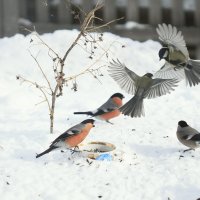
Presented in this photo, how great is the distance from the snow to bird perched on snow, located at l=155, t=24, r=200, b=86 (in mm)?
650

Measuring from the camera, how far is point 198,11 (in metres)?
9.62

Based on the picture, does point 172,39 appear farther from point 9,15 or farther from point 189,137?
point 9,15

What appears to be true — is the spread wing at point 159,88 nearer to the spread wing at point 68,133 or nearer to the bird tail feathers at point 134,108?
the bird tail feathers at point 134,108

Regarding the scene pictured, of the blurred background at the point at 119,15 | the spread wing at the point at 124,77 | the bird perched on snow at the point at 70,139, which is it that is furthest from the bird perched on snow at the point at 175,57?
the blurred background at the point at 119,15

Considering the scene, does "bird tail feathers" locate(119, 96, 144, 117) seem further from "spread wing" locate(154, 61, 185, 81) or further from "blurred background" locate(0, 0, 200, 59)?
"blurred background" locate(0, 0, 200, 59)

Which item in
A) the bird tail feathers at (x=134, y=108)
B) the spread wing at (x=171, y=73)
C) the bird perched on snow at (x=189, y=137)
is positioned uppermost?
the spread wing at (x=171, y=73)

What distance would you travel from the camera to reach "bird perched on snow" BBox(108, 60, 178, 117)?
6426 mm

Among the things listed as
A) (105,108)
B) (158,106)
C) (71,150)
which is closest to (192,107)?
(158,106)

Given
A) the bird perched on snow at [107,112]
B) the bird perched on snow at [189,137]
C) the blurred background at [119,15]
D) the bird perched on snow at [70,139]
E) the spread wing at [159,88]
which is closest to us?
the bird perched on snow at [70,139]

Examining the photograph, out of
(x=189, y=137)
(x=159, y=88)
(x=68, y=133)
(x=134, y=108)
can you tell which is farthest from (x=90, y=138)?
(x=189, y=137)

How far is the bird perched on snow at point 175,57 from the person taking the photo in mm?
6051

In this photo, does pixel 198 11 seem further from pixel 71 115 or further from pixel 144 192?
pixel 144 192

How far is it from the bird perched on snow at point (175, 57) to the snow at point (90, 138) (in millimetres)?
650

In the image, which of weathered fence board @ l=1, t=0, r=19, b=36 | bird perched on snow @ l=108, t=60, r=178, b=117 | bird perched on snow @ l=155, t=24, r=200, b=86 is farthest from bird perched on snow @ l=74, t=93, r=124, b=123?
weathered fence board @ l=1, t=0, r=19, b=36
